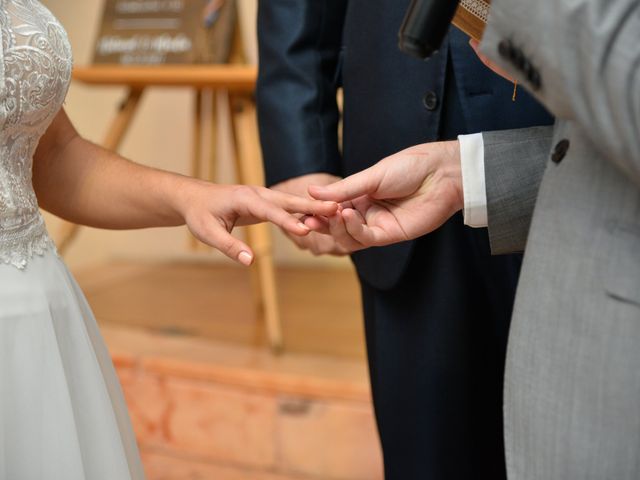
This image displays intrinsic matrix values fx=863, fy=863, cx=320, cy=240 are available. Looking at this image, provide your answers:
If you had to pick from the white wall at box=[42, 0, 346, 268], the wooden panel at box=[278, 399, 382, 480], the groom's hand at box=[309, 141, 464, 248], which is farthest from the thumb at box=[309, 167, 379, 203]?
the white wall at box=[42, 0, 346, 268]

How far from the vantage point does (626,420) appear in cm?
66

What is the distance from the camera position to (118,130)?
2.74m

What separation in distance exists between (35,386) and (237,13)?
2130mm

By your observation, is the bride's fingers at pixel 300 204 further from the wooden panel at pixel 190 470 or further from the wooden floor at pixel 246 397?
the wooden panel at pixel 190 470

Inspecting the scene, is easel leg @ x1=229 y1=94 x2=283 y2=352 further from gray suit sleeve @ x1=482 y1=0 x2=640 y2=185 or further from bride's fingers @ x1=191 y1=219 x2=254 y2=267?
gray suit sleeve @ x1=482 y1=0 x2=640 y2=185

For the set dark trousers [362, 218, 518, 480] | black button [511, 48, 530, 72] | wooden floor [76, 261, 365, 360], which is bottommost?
wooden floor [76, 261, 365, 360]

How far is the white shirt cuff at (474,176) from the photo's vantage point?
2.96 ft

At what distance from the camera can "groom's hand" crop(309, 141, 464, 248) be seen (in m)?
0.93

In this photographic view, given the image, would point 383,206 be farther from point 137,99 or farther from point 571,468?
point 137,99

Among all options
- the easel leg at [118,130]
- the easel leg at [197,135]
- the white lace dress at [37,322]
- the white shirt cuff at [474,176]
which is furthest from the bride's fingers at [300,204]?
the easel leg at [197,135]

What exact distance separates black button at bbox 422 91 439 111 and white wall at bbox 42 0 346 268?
266 centimetres

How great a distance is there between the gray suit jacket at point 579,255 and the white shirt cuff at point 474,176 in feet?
0.51

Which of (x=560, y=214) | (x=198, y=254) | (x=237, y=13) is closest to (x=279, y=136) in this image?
(x=560, y=214)

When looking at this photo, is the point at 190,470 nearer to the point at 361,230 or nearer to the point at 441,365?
the point at 441,365
